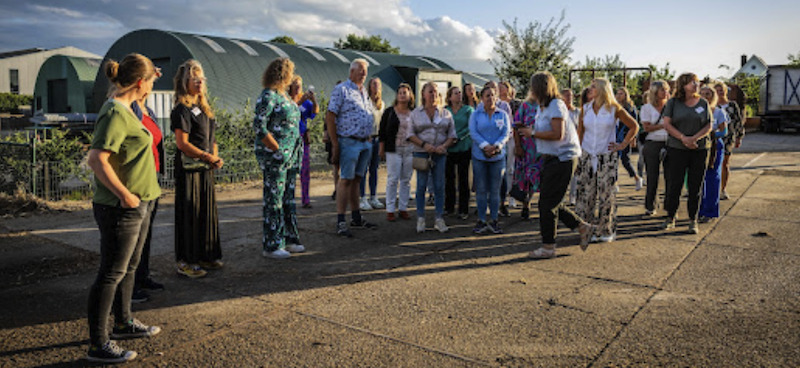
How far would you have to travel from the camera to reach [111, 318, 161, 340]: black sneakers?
149 inches

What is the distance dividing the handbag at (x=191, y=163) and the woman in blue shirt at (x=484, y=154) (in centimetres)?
308

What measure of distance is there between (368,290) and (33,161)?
22.1ft

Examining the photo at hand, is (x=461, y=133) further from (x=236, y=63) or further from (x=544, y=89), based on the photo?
(x=236, y=63)

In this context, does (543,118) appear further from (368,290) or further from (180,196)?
(180,196)

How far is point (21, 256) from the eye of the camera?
598 centimetres

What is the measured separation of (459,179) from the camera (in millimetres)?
8125

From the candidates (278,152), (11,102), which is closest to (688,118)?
(278,152)

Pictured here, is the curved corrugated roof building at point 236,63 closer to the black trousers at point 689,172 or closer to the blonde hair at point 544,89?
the blonde hair at point 544,89

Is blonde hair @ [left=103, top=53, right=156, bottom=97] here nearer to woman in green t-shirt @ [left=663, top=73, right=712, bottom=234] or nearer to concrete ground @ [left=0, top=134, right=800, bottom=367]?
concrete ground @ [left=0, top=134, right=800, bottom=367]

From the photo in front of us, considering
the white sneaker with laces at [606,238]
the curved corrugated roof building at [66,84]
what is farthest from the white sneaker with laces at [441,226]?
the curved corrugated roof building at [66,84]

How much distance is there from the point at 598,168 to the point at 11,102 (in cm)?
4352

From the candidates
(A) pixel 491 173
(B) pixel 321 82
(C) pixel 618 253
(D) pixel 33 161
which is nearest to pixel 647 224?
(C) pixel 618 253

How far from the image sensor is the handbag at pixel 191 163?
513 centimetres

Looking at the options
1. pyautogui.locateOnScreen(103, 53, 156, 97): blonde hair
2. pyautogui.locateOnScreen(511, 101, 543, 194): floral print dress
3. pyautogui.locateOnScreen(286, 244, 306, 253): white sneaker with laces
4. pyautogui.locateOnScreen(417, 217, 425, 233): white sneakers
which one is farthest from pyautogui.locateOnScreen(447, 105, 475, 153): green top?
pyautogui.locateOnScreen(103, 53, 156, 97): blonde hair
